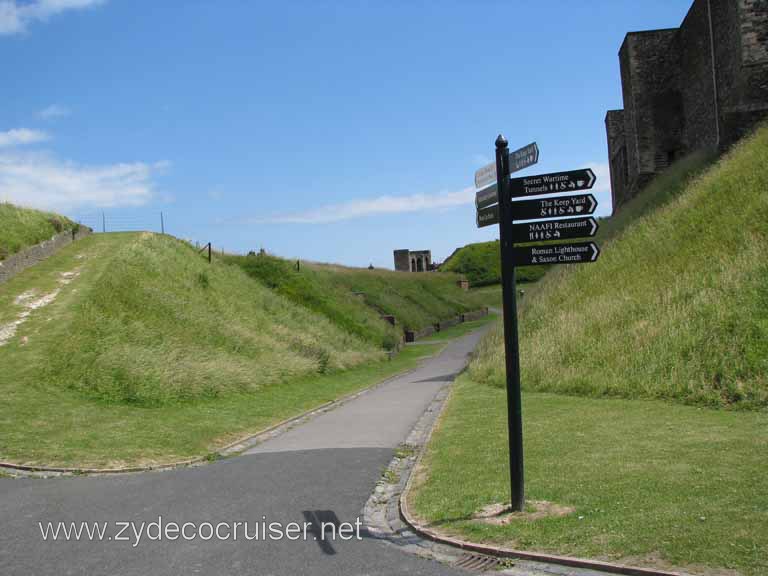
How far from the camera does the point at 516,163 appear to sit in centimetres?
689

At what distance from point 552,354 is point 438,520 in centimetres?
1093

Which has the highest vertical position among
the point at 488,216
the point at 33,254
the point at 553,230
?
the point at 33,254

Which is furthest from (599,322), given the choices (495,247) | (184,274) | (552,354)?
(495,247)

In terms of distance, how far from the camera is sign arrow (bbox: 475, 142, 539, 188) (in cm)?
664

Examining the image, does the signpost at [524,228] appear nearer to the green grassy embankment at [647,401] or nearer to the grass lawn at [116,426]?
the green grassy embankment at [647,401]

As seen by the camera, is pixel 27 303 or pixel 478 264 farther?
pixel 478 264

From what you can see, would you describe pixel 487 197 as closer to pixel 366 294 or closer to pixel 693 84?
pixel 693 84

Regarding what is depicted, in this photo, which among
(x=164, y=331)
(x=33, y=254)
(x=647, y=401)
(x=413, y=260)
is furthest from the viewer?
(x=413, y=260)

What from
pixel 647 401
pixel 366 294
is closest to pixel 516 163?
pixel 647 401

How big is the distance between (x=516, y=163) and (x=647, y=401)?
791 cm

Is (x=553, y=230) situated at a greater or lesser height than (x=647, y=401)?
greater

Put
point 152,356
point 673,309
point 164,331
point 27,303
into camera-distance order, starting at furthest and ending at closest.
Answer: point 164,331
point 27,303
point 152,356
point 673,309

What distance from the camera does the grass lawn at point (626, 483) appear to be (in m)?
5.24

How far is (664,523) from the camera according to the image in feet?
18.5
